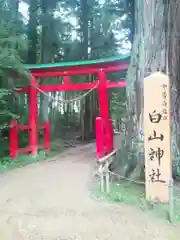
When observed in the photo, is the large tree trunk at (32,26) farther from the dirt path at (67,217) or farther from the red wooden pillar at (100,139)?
the dirt path at (67,217)

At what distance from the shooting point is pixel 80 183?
607 cm

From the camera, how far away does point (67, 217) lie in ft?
13.4

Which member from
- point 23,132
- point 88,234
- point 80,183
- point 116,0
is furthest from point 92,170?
point 116,0

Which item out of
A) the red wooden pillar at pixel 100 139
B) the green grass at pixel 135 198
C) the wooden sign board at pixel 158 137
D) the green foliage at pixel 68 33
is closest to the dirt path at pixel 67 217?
the green grass at pixel 135 198

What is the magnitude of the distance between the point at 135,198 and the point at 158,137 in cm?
110

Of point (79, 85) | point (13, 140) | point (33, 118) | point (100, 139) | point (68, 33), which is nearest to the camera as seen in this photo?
point (100, 139)

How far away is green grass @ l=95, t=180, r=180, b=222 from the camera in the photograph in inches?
165

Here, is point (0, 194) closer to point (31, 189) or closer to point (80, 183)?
point (31, 189)

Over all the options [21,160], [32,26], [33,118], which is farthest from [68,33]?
[21,160]

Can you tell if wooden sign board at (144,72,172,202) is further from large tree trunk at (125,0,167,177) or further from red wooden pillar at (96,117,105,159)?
red wooden pillar at (96,117,105,159)

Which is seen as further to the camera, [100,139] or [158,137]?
[100,139]

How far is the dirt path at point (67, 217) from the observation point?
3598 mm

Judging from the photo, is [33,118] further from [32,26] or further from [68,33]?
[68,33]

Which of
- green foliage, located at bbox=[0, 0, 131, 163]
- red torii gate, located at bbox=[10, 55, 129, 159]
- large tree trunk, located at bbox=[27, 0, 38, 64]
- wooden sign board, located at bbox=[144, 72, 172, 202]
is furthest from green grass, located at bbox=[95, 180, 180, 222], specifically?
large tree trunk, located at bbox=[27, 0, 38, 64]
